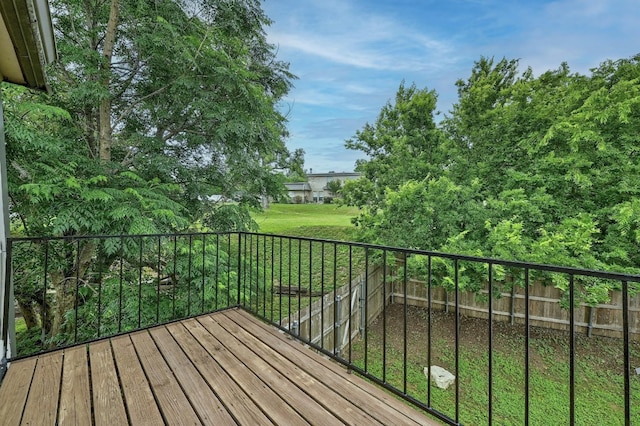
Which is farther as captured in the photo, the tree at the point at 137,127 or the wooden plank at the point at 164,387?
the tree at the point at 137,127

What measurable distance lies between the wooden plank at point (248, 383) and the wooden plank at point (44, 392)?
71 cm

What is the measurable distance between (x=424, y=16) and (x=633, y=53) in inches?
176

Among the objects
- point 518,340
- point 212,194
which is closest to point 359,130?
point 212,194

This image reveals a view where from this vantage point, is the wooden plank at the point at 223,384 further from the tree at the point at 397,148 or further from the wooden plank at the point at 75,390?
the tree at the point at 397,148

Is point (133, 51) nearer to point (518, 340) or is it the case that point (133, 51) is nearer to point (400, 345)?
point (400, 345)

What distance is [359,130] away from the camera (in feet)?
31.9

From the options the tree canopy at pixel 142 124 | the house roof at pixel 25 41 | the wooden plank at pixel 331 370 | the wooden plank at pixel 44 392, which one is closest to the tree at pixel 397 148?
the tree canopy at pixel 142 124

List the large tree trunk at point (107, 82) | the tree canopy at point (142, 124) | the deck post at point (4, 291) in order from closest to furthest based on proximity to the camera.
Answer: the deck post at point (4, 291) < the tree canopy at point (142, 124) < the large tree trunk at point (107, 82)

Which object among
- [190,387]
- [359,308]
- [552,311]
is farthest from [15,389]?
[552,311]

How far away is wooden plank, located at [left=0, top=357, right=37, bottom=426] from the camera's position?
131 cm

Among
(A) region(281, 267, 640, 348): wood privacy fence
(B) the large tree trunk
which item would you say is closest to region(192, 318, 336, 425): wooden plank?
(B) the large tree trunk

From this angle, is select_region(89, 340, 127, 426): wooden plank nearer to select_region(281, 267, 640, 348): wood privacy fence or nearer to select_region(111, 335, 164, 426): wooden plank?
select_region(111, 335, 164, 426): wooden plank

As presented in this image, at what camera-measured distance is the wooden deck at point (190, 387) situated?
4.36ft

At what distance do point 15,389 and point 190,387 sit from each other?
91 cm
